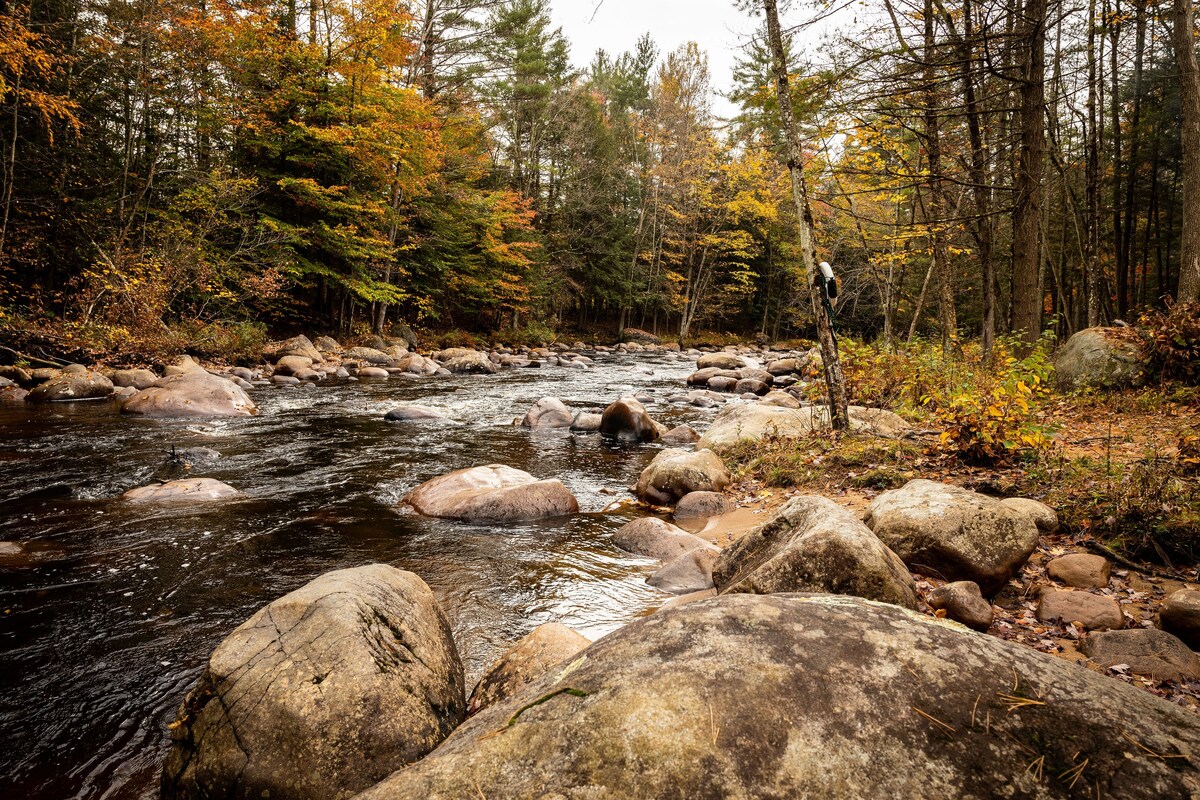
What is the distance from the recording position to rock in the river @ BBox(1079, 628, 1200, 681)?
8.85ft

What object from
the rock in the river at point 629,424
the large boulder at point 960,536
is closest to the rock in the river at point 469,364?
the rock in the river at point 629,424

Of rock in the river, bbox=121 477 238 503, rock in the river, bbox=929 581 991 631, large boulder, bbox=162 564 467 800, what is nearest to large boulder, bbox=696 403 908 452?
rock in the river, bbox=929 581 991 631

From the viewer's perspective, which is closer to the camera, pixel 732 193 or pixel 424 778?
pixel 424 778

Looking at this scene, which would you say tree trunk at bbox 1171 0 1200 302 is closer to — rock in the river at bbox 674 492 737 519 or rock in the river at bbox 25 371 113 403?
rock in the river at bbox 674 492 737 519

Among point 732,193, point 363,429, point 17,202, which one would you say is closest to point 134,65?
point 17,202

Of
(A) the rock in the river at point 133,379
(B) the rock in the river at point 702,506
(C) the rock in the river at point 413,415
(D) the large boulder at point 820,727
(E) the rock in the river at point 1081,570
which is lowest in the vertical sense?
(B) the rock in the river at point 702,506

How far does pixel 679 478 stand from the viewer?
22.1ft

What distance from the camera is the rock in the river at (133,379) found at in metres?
11.8

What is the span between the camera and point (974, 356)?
9969 mm

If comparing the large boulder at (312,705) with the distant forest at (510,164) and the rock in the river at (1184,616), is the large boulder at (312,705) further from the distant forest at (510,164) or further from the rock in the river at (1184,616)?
the distant forest at (510,164)

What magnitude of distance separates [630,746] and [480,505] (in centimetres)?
488

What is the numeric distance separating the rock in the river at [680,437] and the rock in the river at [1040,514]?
5768 millimetres

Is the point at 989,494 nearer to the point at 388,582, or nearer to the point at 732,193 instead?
the point at 388,582

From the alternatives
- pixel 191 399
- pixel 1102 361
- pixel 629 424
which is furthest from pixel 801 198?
pixel 191 399
